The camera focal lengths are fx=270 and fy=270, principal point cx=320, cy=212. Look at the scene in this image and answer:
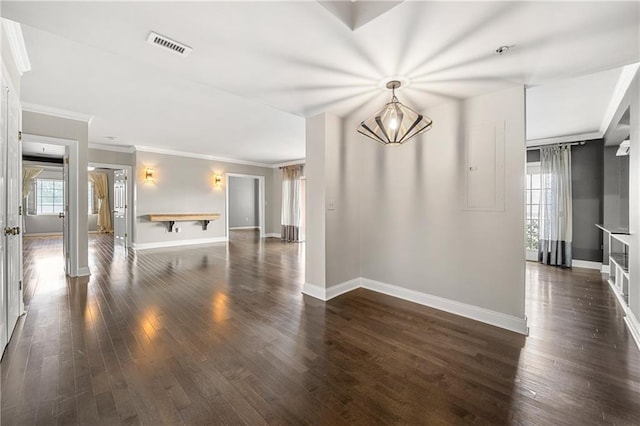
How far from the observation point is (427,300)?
3219 mm

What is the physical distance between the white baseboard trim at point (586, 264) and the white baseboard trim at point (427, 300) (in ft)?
12.9

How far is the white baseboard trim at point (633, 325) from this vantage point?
2.34 metres

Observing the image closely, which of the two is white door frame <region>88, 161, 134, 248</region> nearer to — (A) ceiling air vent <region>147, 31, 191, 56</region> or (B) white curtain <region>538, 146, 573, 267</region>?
(A) ceiling air vent <region>147, 31, 191, 56</region>

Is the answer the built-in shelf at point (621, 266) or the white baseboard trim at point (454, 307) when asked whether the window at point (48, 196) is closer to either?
the white baseboard trim at point (454, 307)

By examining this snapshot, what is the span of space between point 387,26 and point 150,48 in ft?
5.58

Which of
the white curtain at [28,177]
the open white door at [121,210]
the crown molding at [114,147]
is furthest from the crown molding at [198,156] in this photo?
the white curtain at [28,177]

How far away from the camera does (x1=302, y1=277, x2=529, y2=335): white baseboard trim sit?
261 cm

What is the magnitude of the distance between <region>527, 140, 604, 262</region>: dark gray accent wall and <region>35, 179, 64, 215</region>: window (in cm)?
1423

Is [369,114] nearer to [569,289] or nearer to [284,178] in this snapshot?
[569,289]

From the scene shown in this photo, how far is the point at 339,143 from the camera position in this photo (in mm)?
3568

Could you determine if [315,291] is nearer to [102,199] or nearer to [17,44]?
[17,44]

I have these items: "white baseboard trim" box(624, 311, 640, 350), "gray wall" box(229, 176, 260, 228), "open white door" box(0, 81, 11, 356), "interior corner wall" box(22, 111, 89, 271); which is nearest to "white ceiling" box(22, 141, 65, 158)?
"interior corner wall" box(22, 111, 89, 271)

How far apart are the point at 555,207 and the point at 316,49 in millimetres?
5713

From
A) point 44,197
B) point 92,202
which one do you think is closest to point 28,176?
point 44,197
